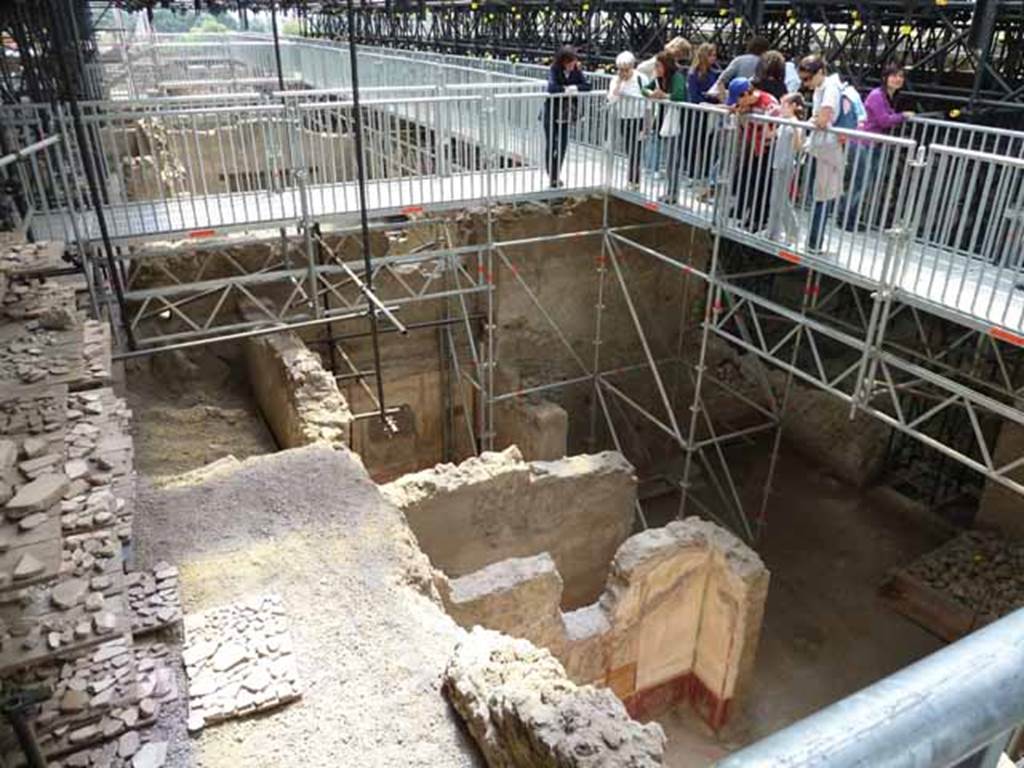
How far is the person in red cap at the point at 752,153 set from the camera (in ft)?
25.5

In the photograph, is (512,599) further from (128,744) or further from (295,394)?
(128,744)

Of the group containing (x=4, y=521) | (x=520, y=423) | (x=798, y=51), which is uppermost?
(x=798, y=51)

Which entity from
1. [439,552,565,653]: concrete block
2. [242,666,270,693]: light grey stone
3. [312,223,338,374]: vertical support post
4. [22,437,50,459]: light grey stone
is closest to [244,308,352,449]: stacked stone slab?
[312,223,338,374]: vertical support post

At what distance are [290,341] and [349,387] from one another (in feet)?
6.96

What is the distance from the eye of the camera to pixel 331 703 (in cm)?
466

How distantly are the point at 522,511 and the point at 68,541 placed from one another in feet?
Answer: 16.9

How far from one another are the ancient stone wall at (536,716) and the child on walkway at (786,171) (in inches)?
193

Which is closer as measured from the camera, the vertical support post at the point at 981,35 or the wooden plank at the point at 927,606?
the wooden plank at the point at 927,606

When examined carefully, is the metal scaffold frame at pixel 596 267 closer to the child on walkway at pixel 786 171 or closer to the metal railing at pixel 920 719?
the child on walkway at pixel 786 171

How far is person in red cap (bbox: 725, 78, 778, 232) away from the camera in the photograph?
25.5ft

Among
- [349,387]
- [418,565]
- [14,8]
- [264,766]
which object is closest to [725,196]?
[418,565]

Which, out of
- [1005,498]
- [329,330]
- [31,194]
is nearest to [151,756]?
[31,194]

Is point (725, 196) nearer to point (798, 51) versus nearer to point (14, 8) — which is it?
point (798, 51)

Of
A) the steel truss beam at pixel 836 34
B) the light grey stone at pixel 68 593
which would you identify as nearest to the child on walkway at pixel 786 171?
the steel truss beam at pixel 836 34
